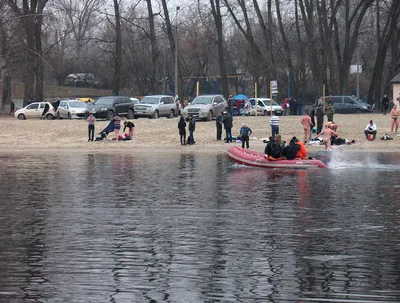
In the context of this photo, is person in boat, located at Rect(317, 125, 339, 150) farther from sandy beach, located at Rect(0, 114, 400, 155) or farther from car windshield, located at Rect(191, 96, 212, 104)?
car windshield, located at Rect(191, 96, 212, 104)

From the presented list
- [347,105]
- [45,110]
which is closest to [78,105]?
[45,110]

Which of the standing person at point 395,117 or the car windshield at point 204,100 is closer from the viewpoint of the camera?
the standing person at point 395,117

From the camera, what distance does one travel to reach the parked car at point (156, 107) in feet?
183

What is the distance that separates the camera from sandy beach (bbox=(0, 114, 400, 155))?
42719 millimetres

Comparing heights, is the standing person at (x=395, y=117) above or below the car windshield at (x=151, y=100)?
below

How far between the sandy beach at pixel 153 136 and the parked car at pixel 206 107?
42.6 inches

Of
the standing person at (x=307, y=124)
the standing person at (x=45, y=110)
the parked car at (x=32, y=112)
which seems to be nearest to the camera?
the standing person at (x=307, y=124)

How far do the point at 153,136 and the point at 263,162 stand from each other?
1641 centimetres

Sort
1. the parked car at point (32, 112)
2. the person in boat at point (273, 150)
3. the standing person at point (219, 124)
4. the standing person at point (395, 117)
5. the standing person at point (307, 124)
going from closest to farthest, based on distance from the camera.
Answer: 1. the person in boat at point (273, 150)
2. the standing person at point (307, 124)
3. the standing person at point (395, 117)
4. the standing person at point (219, 124)
5. the parked car at point (32, 112)

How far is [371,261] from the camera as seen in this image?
13852 millimetres

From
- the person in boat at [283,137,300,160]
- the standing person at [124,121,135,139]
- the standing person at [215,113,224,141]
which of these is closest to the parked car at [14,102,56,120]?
the standing person at [124,121,135,139]

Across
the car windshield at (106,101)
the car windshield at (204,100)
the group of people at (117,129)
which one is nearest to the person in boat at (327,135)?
the group of people at (117,129)

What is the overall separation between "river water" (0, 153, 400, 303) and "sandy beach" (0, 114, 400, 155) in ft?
42.3

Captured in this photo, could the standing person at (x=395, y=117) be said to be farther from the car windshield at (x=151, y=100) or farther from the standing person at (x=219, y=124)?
the car windshield at (x=151, y=100)
